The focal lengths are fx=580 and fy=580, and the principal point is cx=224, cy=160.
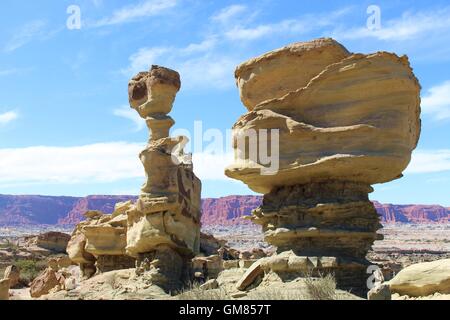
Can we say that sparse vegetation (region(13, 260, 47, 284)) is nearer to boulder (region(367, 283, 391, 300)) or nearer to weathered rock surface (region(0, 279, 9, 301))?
weathered rock surface (region(0, 279, 9, 301))

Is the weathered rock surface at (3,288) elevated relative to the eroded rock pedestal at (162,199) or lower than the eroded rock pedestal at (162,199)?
lower

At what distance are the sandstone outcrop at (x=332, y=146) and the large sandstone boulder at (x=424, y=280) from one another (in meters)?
1.23

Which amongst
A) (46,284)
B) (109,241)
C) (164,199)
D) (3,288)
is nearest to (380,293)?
(3,288)

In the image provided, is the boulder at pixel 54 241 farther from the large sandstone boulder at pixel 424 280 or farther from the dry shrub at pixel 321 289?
the large sandstone boulder at pixel 424 280

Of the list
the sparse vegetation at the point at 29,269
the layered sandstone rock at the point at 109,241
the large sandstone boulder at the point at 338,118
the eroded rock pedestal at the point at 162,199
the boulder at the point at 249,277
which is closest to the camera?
the large sandstone boulder at the point at 338,118

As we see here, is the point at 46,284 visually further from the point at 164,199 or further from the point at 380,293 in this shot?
the point at 380,293

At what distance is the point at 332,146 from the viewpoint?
12703mm

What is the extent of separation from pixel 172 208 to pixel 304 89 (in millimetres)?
6357

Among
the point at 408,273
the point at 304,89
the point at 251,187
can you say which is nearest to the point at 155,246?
the point at 251,187

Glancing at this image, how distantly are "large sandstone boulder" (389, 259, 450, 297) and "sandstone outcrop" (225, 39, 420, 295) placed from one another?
1228 millimetres

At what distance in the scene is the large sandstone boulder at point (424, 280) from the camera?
1073 centimetres

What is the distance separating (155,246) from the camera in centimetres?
1766

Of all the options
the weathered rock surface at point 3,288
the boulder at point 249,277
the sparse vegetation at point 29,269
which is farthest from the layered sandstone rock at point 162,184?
the sparse vegetation at point 29,269
